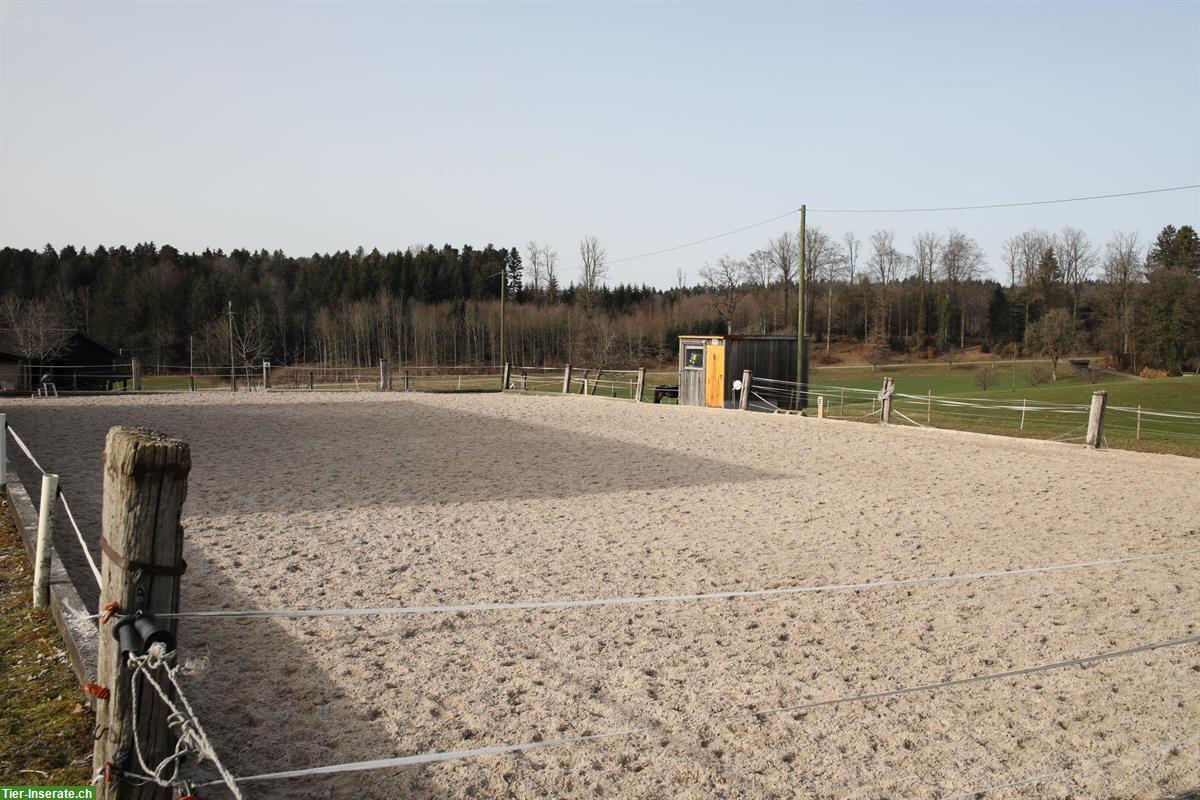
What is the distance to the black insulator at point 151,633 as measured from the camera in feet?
7.48

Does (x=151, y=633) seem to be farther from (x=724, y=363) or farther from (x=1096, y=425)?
(x=724, y=363)

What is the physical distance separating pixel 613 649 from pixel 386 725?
1425 millimetres

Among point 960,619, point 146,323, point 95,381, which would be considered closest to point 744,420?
point 960,619

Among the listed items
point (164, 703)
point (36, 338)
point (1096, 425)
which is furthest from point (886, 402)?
point (36, 338)

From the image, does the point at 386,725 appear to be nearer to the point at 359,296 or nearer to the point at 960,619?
the point at 960,619

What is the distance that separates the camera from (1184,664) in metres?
4.74

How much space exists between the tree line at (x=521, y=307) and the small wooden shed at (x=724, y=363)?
31884 mm

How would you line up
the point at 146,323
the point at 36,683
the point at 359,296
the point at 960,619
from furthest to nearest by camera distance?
the point at 359,296
the point at 146,323
the point at 960,619
the point at 36,683

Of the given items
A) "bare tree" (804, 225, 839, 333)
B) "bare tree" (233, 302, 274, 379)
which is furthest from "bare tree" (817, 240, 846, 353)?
"bare tree" (233, 302, 274, 379)

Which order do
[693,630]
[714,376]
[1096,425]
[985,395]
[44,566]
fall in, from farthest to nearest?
[985,395], [714,376], [1096,425], [693,630], [44,566]

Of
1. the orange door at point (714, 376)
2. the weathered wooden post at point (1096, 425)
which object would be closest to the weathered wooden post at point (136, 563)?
the weathered wooden post at point (1096, 425)

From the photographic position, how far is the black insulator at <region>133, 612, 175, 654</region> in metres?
2.28

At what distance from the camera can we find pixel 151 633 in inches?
89.8

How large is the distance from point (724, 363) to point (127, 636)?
2021cm
